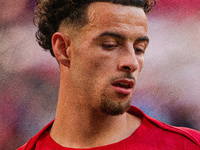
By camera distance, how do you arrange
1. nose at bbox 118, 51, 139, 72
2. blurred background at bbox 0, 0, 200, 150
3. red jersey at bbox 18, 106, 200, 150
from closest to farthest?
nose at bbox 118, 51, 139, 72 → red jersey at bbox 18, 106, 200, 150 → blurred background at bbox 0, 0, 200, 150

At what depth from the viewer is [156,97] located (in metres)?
2.47

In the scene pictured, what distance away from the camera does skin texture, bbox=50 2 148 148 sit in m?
1.70

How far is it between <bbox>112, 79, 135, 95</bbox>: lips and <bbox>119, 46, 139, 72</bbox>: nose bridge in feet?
0.22

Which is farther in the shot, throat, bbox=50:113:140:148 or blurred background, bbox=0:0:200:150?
blurred background, bbox=0:0:200:150

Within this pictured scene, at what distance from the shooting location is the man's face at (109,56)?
1692mm

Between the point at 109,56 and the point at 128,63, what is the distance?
0.11m

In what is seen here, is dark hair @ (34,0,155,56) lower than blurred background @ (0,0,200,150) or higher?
higher

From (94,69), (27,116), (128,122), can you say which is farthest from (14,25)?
(128,122)

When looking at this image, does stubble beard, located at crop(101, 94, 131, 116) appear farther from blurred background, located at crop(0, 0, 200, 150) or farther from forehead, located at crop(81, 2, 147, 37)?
blurred background, located at crop(0, 0, 200, 150)

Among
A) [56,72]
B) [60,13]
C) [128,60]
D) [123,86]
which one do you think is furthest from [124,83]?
[56,72]

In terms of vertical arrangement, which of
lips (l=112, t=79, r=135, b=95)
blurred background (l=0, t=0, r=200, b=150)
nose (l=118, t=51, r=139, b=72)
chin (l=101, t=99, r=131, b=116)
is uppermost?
nose (l=118, t=51, r=139, b=72)

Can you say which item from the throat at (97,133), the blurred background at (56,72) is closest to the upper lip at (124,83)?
the throat at (97,133)

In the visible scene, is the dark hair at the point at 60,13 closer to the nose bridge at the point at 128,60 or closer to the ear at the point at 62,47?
the ear at the point at 62,47

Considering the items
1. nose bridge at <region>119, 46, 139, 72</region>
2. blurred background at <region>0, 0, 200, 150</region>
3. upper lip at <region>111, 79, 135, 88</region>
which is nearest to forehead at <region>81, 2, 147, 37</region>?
nose bridge at <region>119, 46, 139, 72</region>
